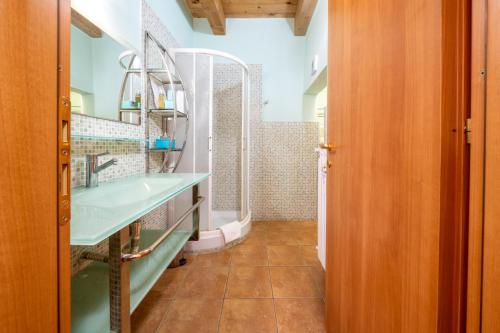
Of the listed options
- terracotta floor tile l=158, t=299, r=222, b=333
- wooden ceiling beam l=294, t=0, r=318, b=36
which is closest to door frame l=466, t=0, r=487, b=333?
terracotta floor tile l=158, t=299, r=222, b=333

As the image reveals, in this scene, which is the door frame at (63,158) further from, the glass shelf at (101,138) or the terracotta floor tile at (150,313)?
the terracotta floor tile at (150,313)

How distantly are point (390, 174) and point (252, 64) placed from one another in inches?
112

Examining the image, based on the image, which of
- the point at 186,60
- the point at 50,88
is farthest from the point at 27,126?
the point at 186,60

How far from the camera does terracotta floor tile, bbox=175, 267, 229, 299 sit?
1.51 meters

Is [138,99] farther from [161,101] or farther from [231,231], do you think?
[231,231]

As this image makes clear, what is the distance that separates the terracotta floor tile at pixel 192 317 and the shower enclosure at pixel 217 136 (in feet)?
2.30

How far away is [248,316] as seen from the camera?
133 cm

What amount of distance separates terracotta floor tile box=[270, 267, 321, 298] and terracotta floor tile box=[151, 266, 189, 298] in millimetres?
674

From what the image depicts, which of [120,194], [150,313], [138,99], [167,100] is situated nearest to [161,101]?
[167,100]

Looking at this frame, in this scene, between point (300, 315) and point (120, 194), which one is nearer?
point (120, 194)

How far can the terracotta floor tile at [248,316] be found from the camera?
1236mm

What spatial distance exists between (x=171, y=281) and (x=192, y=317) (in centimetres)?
42

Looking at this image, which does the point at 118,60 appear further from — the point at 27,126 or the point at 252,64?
the point at 252,64

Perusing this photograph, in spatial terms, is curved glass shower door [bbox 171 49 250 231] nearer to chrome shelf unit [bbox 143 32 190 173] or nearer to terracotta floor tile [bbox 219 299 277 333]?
chrome shelf unit [bbox 143 32 190 173]
